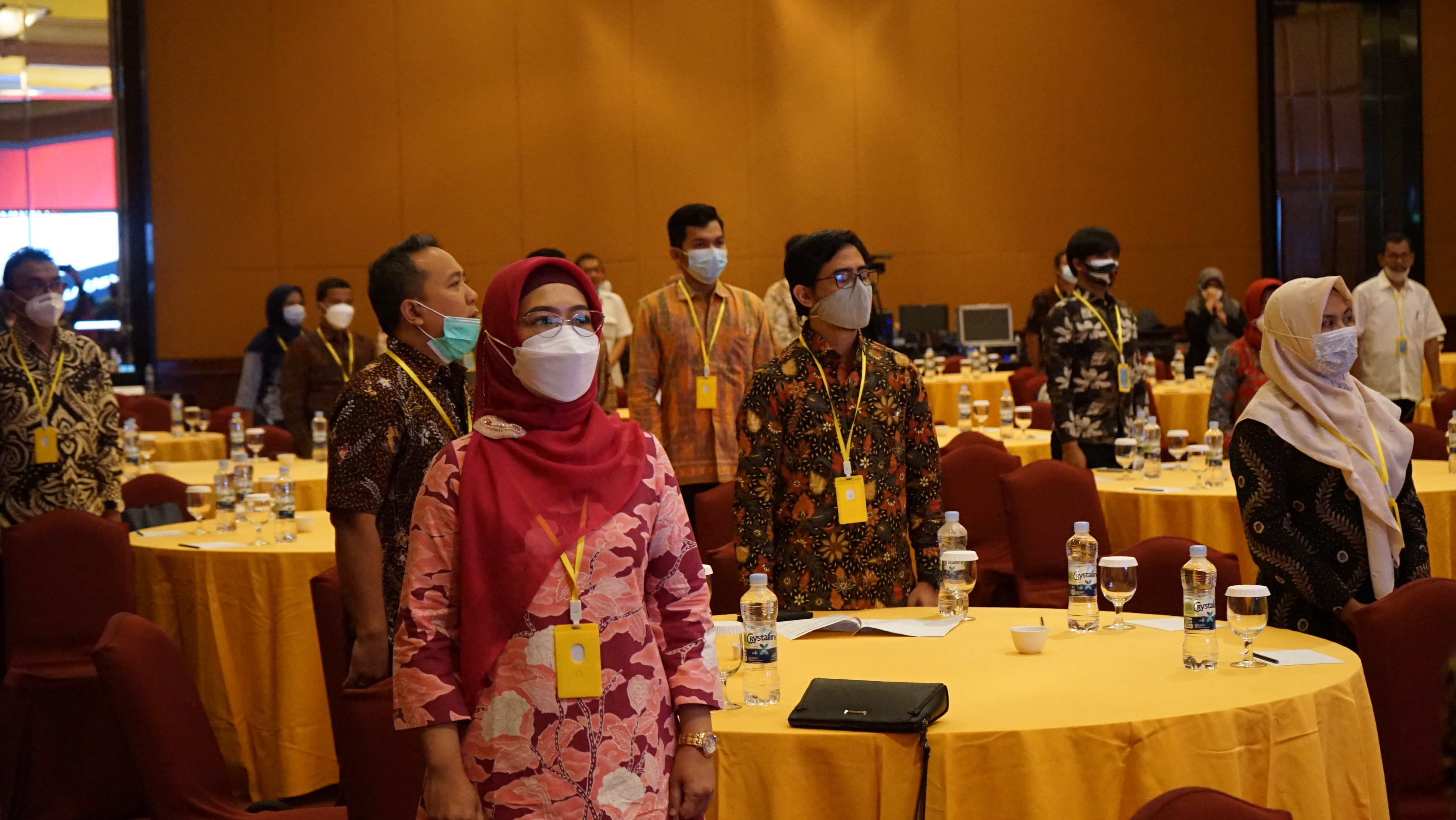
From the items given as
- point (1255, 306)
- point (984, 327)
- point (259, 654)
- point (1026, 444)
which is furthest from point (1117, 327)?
point (984, 327)

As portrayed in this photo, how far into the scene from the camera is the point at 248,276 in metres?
12.8

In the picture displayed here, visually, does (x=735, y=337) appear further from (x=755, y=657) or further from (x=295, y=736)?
(x=755, y=657)

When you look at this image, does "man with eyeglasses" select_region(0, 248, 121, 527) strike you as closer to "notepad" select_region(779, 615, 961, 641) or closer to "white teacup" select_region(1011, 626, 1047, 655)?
"notepad" select_region(779, 615, 961, 641)

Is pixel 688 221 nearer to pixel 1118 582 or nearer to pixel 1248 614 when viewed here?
pixel 1118 582

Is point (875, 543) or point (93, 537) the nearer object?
point (875, 543)

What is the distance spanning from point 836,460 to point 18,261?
3742mm

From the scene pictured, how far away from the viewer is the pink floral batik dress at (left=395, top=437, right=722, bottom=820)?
2145 mm

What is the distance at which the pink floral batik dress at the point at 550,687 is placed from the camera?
84.4 inches

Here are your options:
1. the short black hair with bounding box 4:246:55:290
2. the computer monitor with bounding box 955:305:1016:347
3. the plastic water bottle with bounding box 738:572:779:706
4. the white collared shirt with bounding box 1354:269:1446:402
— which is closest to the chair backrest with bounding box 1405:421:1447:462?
the white collared shirt with bounding box 1354:269:1446:402

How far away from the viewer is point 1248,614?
10.3 ft

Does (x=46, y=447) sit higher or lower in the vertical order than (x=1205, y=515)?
higher

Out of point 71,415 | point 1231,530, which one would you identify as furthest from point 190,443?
point 1231,530

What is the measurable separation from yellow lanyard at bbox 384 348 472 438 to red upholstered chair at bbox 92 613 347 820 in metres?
0.79

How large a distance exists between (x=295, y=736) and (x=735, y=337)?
91.8 inches
